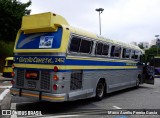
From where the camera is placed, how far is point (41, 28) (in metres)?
10.2

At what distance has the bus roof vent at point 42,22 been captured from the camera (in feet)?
33.0

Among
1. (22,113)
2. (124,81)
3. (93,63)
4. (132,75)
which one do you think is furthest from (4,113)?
(132,75)

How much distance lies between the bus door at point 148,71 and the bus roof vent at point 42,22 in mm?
10378

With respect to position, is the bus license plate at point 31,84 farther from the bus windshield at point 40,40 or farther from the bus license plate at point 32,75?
the bus windshield at point 40,40

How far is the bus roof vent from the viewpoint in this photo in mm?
10047

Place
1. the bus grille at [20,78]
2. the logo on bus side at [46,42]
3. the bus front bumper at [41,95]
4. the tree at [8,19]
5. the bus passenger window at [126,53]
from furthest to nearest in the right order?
A: 1. the tree at [8,19]
2. the bus passenger window at [126,53]
3. the bus grille at [20,78]
4. the logo on bus side at [46,42]
5. the bus front bumper at [41,95]

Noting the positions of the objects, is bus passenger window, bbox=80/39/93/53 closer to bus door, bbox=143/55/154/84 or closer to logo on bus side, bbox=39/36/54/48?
logo on bus side, bbox=39/36/54/48

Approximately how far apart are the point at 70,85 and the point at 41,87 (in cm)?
102

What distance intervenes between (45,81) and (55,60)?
835 mm

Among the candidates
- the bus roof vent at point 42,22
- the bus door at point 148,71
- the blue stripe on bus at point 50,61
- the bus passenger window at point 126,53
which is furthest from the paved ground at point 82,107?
the bus door at point 148,71

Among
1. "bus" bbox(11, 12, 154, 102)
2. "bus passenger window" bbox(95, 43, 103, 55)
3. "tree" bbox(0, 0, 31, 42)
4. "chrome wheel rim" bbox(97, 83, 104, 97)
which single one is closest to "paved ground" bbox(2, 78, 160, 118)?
"chrome wheel rim" bbox(97, 83, 104, 97)

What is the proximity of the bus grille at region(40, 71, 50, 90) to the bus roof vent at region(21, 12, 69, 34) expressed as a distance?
1569mm

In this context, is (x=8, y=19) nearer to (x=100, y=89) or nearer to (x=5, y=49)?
(x=5, y=49)

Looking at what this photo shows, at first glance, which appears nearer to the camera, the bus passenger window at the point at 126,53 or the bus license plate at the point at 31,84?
the bus license plate at the point at 31,84
